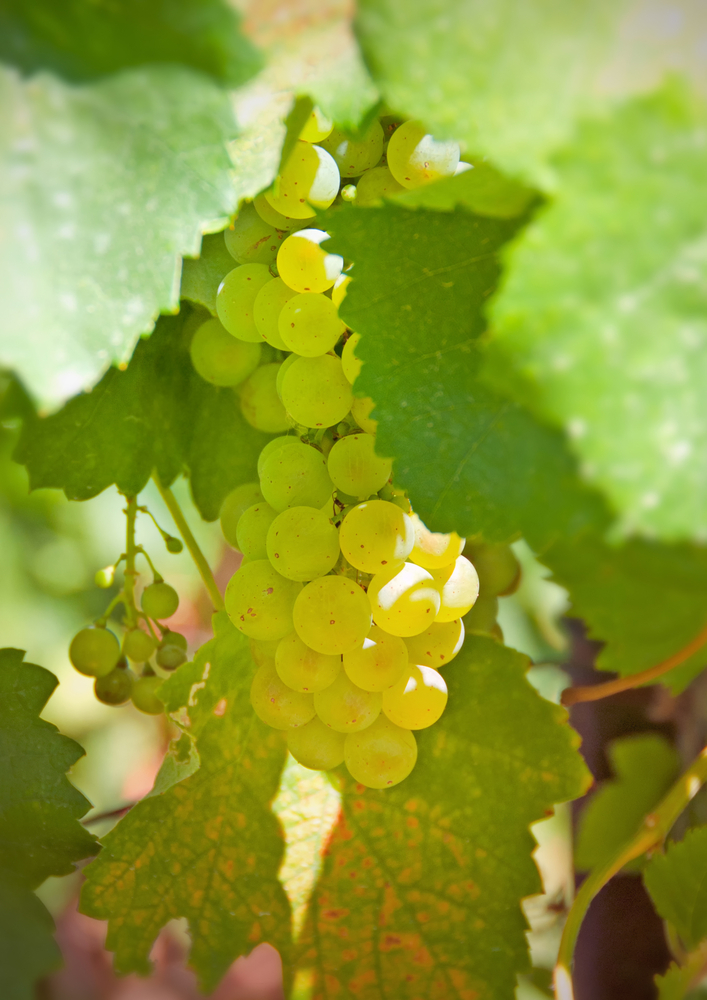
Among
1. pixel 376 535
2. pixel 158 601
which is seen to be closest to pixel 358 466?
pixel 376 535

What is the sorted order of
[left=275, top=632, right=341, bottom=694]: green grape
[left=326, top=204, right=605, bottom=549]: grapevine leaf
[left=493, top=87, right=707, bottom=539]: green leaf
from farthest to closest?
[left=275, top=632, right=341, bottom=694]: green grape, [left=326, top=204, right=605, bottom=549]: grapevine leaf, [left=493, top=87, right=707, bottom=539]: green leaf

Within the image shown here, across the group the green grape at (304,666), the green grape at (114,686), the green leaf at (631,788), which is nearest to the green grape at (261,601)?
the green grape at (304,666)

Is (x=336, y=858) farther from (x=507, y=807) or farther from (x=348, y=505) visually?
(x=348, y=505)

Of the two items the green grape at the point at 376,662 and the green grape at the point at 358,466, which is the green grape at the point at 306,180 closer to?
the green grape at the point at 358,466

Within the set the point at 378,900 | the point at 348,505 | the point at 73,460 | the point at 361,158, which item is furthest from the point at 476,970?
the point at 361,158

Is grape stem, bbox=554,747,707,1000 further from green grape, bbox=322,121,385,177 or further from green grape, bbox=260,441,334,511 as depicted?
green grape, bbox=322,121,385,177

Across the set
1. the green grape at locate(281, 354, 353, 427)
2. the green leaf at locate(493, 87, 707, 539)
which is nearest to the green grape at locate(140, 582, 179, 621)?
the green grape at locate(281, 354, 353, 427)

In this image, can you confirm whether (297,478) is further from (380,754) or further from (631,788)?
(631,788)
